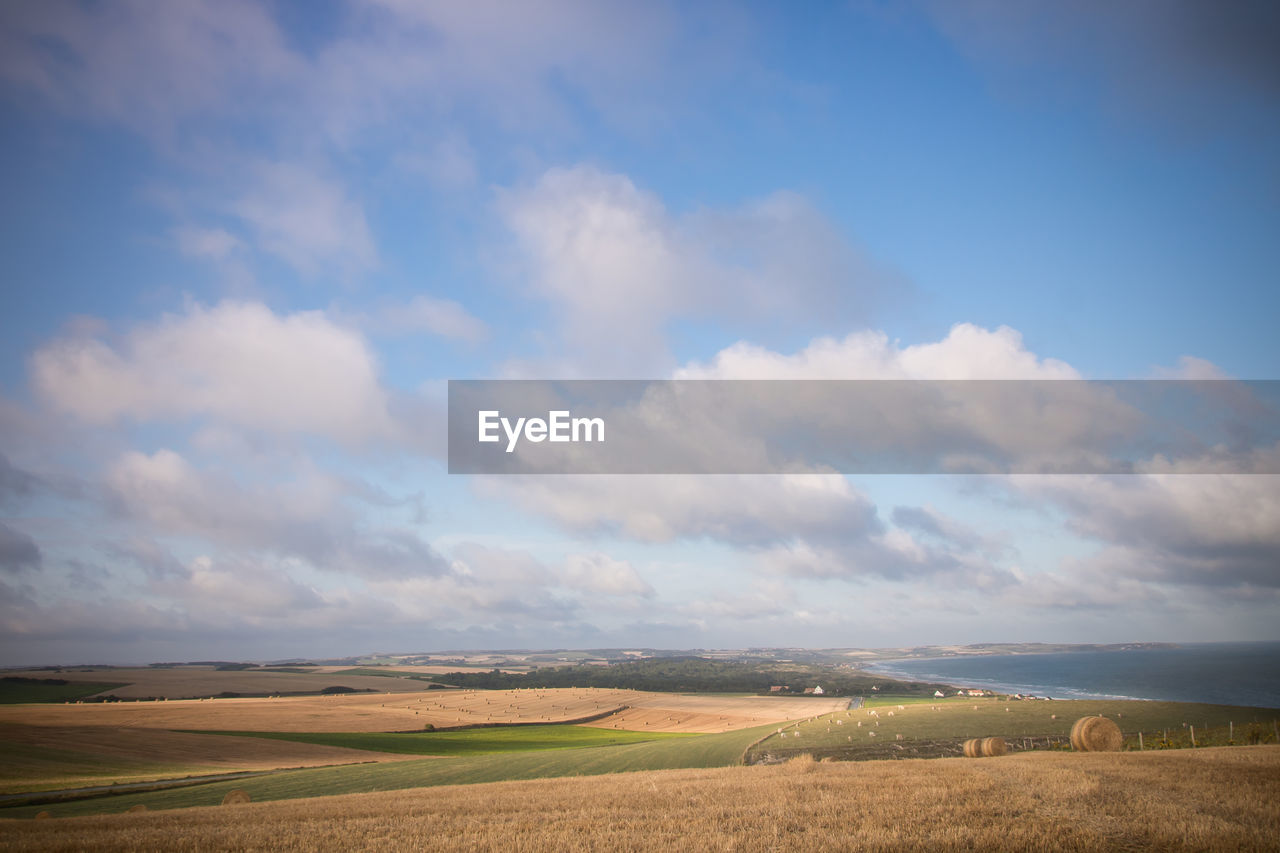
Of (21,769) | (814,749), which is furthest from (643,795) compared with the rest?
(21,769)

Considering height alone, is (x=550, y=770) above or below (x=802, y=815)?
below

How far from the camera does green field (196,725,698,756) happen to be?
59.3 meters

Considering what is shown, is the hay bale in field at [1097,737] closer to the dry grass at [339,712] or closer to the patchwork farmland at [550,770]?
the patchwork farmland at [550,770]

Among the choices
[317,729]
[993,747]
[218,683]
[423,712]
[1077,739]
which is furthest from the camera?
[218,683]

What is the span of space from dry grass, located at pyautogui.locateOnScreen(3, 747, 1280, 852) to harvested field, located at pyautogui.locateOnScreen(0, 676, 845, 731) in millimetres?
58965

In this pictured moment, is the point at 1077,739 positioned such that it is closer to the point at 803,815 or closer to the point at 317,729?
the point at 803,815

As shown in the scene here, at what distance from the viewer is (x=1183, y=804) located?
1445 cm

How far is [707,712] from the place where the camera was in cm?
9444

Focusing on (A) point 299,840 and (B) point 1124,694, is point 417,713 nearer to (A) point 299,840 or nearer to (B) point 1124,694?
(A) point 299,840

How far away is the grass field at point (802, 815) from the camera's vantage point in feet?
39.2

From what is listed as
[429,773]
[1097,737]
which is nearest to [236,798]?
[429,773]

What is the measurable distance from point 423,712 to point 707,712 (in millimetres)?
41918

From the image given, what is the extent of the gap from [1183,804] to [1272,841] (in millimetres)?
3701

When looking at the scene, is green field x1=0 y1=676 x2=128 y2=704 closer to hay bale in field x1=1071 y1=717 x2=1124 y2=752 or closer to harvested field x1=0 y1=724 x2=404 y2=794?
harvested field x1=0 y1=724 x2=404 y2=794
